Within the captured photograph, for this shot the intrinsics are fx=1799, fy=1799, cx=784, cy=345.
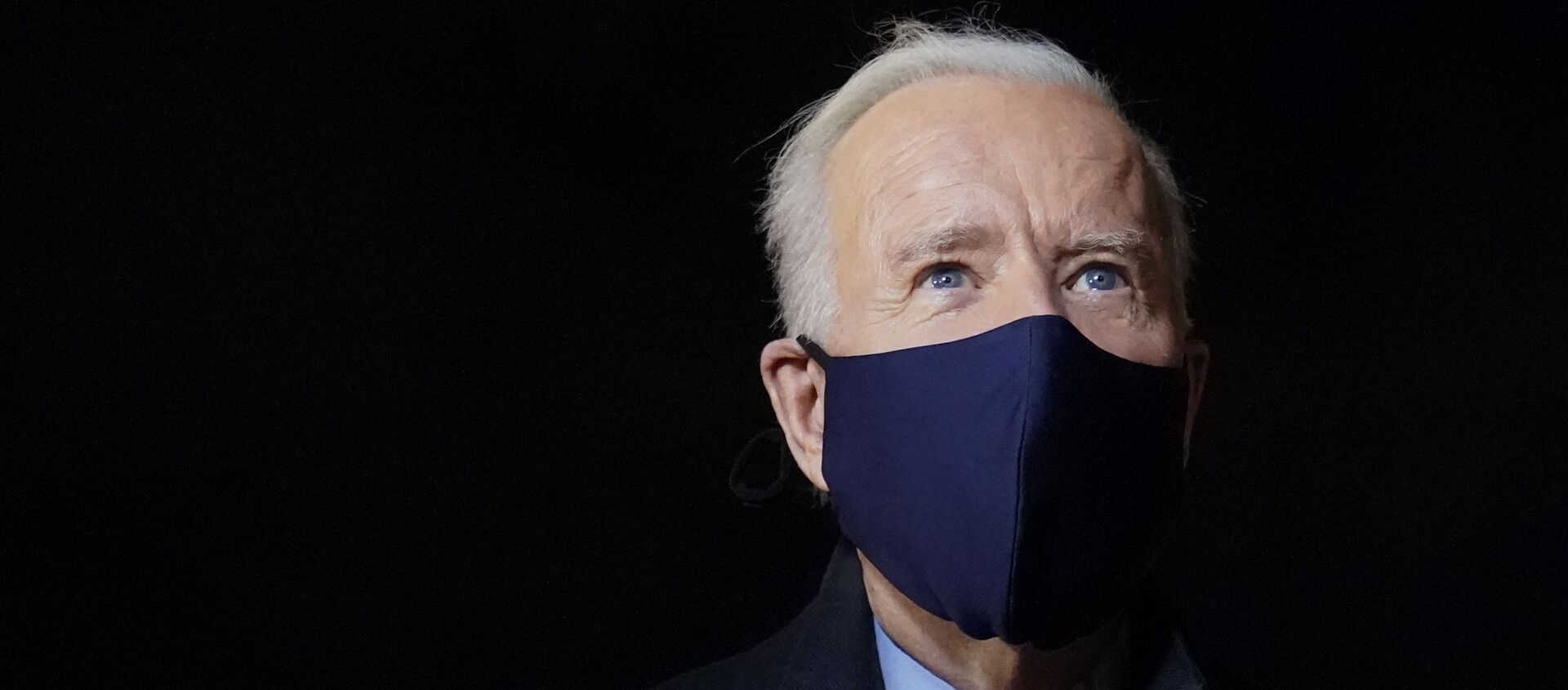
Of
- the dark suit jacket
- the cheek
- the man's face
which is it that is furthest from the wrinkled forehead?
the dark suit jacket

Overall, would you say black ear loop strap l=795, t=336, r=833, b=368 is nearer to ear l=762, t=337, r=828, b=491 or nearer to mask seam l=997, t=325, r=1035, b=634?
ear l=762, t=337, r=828, b=491

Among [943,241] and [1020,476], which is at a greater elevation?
[943,241]

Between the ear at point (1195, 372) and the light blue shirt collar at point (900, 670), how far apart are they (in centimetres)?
45

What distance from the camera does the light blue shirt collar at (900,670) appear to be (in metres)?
2.24

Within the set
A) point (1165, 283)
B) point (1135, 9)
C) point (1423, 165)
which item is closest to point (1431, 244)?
point (1423, 165)

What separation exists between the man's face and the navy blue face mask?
0.06 metres

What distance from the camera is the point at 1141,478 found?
6.87ft

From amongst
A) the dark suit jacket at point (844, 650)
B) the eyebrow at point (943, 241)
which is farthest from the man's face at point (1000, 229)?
the dark suit jacket at point (844, 650)

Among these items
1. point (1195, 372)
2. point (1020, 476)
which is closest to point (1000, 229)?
Answer: point (1020, 476)

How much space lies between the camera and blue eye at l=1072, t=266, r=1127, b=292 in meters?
2.16

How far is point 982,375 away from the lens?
2.04 meters

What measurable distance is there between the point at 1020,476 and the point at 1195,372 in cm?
47

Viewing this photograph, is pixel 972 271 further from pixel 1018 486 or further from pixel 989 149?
pixel 1018 486

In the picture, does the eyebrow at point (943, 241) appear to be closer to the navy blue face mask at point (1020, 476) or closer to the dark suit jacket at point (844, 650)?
the navy blue face mask at point (1020, 476)
